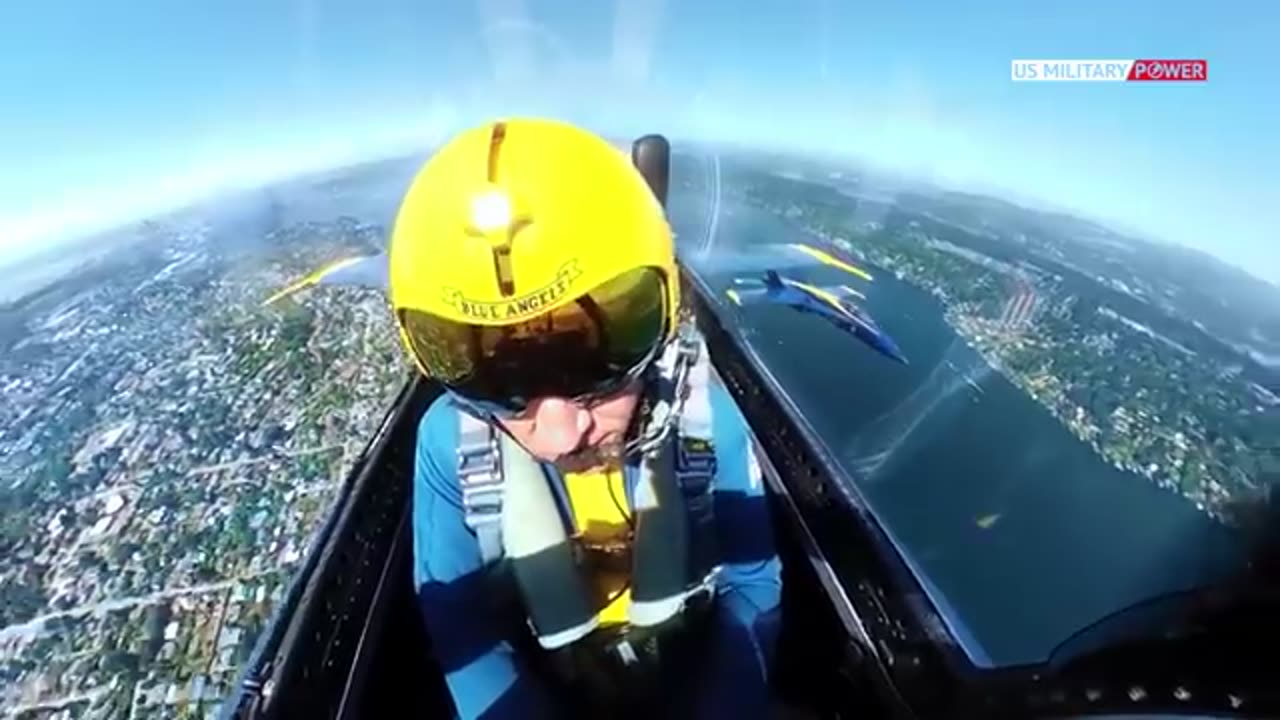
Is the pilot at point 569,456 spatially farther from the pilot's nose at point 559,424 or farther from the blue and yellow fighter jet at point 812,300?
the blue and yellow fighter jet at point 812,300

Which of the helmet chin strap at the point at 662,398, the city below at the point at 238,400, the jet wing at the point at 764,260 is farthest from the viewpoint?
the jet wing at the point at 764,260

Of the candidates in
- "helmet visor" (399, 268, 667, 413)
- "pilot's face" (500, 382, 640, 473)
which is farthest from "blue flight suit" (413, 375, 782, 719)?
"helmet visor" (399, 268, 667, 413)

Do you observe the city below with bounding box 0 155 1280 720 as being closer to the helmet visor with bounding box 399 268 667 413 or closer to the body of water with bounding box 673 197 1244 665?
the body of water with bounding box 673 197 1244 665

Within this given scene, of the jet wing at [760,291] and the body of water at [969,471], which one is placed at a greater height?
the jet wing at [760,291]

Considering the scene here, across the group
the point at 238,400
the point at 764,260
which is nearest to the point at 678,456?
the point at 764,260

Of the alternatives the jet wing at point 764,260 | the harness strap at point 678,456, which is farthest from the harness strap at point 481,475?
the jet wing at point 764,260

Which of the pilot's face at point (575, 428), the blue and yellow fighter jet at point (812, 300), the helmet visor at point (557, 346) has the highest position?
the helmet visor at point (557, 346)

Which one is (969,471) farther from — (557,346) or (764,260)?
(557,346)
